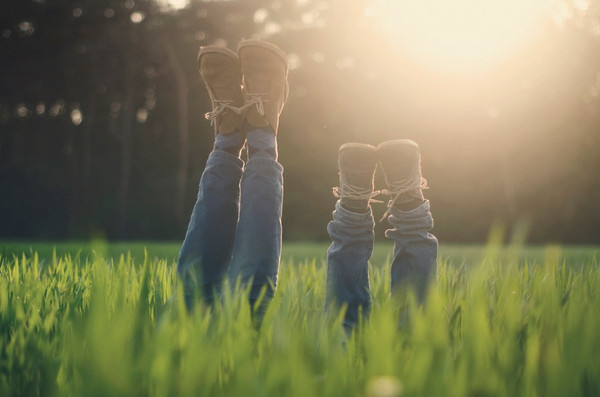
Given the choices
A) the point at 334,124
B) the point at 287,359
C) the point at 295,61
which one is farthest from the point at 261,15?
the point at 287,359

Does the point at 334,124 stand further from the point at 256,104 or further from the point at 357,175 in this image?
the point at 357,175

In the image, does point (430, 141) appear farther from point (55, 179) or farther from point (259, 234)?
point (259, 234)

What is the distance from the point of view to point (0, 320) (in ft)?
5.61

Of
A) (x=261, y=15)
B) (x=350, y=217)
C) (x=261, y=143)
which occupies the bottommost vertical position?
(x=350, y=217)

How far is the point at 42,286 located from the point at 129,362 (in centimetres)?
148

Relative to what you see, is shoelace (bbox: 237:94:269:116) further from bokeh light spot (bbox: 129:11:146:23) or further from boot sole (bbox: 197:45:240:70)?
bokeh light spot (bbox: 129:11:146:23)

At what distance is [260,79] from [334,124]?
61.7 feet

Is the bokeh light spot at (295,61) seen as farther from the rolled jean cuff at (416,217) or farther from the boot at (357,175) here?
the rolled jean cuff at (416,217)

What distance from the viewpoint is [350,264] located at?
210cm

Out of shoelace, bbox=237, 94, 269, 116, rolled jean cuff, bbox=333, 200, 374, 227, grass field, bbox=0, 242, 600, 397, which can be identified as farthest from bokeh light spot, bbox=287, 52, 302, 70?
grass field, bbox=0, 242, 600, 397

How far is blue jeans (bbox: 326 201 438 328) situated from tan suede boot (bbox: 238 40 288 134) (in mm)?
499

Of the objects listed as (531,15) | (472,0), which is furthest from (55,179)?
(531,15)

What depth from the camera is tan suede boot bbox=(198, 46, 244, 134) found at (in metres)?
2.32

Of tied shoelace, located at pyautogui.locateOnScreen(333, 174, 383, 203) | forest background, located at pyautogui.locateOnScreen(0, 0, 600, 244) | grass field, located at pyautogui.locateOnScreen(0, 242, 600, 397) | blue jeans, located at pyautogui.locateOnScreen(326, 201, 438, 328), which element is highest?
forest background, located at pyautogui.locateOnScreen(0, 0, 600, 244)
